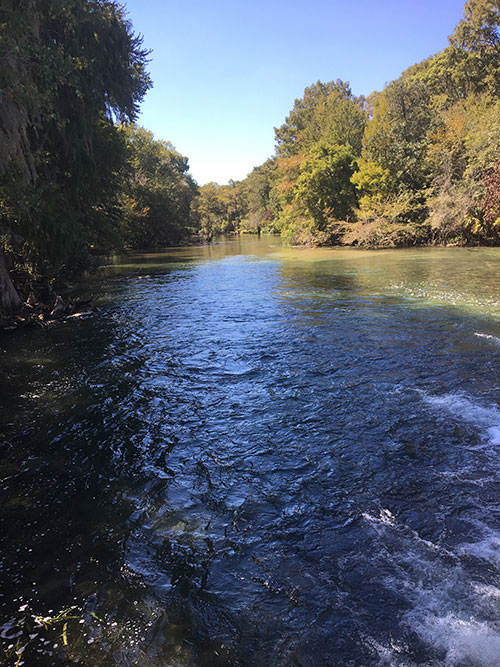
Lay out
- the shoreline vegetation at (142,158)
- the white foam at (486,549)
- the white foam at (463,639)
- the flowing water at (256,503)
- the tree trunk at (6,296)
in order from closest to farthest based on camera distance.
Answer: the white foam at (463,639) < the flowing water at (256,503) < the white foam at (486,549) < the shoreline vegetation at (142,158) < the tree trunk at (6,296)

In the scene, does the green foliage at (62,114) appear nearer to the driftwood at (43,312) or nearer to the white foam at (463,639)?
the driftwood at (43,312)

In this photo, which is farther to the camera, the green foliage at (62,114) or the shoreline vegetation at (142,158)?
the shoreline vegetation at (142,158)

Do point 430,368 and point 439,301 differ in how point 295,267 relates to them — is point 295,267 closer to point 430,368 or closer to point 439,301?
point 439,301

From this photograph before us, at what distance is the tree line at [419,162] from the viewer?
2805 centimetres

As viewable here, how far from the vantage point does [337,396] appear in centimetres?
676

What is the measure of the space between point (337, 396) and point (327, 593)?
12.6 ft

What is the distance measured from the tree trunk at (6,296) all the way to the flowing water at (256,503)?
3.79 metres

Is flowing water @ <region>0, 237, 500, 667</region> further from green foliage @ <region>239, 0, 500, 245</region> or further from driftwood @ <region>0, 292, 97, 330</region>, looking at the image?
green foliage @ <region>239, 0, 500, 245</region>

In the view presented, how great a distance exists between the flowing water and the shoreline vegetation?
625 cm

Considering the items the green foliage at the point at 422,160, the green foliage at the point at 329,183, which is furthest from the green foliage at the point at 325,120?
the green foliage at the point at 329,183

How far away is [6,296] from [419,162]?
3150 centimetres

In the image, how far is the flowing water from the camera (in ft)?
9.32

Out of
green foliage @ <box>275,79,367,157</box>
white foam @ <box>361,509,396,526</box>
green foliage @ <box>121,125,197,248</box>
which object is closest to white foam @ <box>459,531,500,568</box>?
white foam @ <box>361,509,396,526</box>

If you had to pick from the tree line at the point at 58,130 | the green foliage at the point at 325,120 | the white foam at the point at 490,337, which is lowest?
the white foam at the point at 490,337
